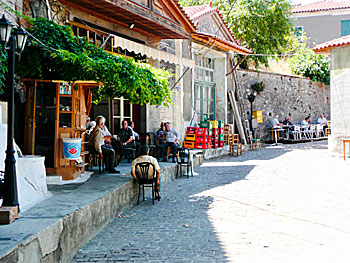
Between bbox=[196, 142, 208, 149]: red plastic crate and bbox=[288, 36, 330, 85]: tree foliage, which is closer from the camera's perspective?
bbox=[196, 142, 208, 149]: red plastic crate

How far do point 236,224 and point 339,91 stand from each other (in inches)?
444

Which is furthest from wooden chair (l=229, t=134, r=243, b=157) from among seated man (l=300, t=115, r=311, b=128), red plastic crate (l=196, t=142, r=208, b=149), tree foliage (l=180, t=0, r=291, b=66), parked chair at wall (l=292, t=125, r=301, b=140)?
tree foliage (l=180, t=0, r=291, b=66)

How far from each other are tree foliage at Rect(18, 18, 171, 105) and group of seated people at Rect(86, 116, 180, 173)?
140 centimetres

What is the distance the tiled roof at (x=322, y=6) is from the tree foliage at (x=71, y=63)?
3026cm

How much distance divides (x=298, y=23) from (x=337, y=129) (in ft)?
72.0

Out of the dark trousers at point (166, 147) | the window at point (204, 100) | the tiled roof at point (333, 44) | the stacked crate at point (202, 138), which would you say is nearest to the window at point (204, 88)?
the window at point (204, 100)

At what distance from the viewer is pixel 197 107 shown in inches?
Result: 663

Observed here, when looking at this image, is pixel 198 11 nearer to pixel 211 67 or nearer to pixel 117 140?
pixel 211 67

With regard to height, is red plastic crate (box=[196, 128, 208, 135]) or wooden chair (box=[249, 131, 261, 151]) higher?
red plastic crate (box=[196, 128, 208, 135])

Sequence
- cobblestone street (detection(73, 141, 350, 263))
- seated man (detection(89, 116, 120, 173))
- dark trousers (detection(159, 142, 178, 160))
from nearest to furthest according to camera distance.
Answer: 1. cobblestone street (detection(73, 141, 350, 263))
2. seated man (detection(89, 116, 120, 173))
3. dark trousers (detection(159, 142, 178, 160))

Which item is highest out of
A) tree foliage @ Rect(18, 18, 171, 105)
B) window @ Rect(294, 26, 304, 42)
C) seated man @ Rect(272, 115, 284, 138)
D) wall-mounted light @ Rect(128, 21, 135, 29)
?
window @ Rect(294, 26, 304, 42)

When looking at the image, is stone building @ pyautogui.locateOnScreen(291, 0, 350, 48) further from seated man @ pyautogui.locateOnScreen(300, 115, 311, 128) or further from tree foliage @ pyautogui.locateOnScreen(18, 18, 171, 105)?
tree foliage @ pyautogui.locateOnScreen(18, 18, 171, 105)

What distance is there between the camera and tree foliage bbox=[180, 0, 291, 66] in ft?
73.0

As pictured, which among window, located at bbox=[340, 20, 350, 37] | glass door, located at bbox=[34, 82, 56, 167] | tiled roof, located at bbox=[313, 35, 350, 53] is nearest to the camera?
glass door, located at bbox=[34, 82, 56, 167]
